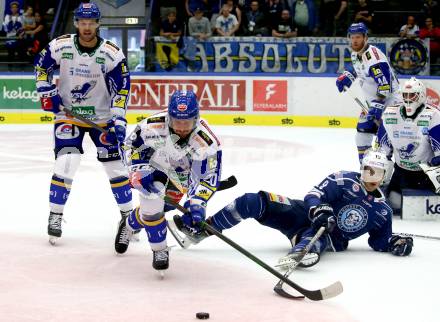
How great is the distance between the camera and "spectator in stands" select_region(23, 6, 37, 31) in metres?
16.6

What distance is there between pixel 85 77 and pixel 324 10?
10293mm

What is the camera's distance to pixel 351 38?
9.57 meters

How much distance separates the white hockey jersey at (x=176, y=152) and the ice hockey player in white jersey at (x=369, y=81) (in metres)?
3.90

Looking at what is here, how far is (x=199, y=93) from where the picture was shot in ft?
50.4

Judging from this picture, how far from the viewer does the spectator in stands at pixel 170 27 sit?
629 inches

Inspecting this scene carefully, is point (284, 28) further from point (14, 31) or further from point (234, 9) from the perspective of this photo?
point (14, 31)

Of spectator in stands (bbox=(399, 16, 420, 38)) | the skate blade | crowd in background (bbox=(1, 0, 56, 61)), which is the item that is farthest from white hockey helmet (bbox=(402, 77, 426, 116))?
crowd in background (bbox=(1, 0, 56, 61))

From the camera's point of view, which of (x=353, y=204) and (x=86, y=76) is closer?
(x=353, y=204)

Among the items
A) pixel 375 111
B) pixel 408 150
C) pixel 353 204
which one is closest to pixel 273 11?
pixel 375 111

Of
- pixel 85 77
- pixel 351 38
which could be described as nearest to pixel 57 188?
pixel 85 77

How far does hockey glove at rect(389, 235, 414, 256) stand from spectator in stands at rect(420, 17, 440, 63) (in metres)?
9.66

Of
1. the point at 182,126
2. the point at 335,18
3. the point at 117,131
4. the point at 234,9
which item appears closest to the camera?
the point at 182,126

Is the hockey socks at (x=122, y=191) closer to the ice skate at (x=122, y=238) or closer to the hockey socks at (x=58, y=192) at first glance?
the hockey socks at (x=58, y=192)

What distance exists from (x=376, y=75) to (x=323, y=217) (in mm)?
4063
